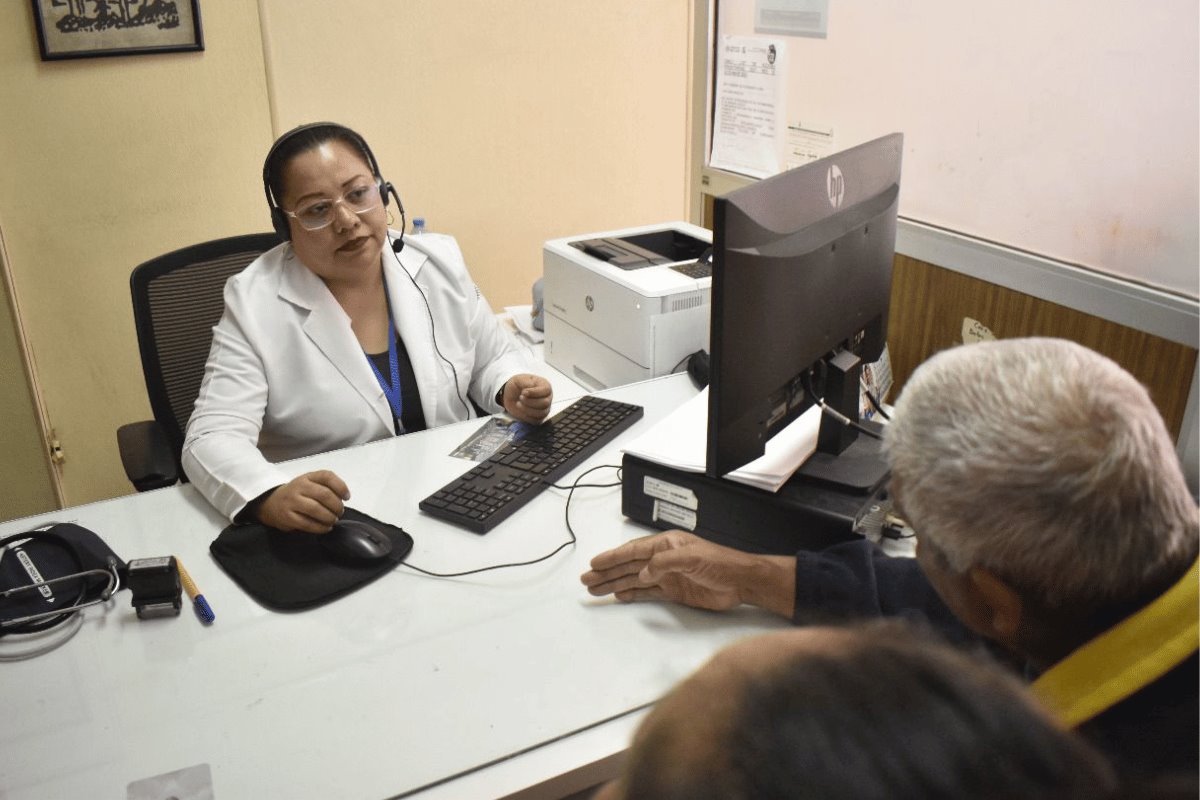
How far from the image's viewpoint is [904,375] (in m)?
1.81

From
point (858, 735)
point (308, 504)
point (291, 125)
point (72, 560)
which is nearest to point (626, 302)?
point (308, 504)

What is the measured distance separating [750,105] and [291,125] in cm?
136

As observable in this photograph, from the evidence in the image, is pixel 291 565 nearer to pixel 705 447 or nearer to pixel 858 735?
pixel 705 447

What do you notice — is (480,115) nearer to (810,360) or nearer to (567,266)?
(567,266)

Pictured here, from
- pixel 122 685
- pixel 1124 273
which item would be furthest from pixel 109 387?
pixel 1124 273

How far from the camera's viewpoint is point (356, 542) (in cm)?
126

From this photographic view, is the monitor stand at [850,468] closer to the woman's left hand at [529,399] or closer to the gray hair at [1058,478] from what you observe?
the gray hair at [1058,478]

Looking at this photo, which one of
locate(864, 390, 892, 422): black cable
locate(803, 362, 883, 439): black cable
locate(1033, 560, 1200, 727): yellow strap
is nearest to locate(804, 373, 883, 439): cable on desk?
locate(803, 362, 883, 439): black cable

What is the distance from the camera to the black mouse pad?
1.21 meters

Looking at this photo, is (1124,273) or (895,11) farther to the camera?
(895,11)

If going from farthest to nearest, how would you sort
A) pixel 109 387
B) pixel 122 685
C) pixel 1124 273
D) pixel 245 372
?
pixel 109 387, pixel 245 372, pixel 1124 273, pixel 122 685

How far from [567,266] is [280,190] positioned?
63 cm

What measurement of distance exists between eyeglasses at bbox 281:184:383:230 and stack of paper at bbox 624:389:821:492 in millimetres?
716

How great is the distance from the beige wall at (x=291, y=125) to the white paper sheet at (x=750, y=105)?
1.05m
